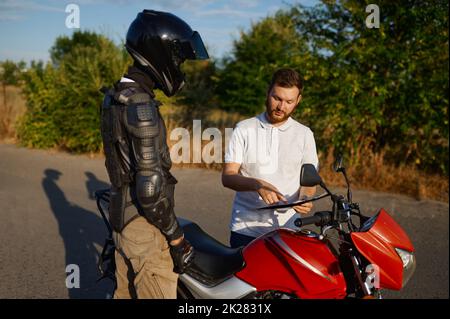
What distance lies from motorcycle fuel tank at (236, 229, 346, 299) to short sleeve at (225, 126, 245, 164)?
29.4 inches

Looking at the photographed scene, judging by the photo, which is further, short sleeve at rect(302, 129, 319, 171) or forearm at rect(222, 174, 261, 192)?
short sleeve at rect(302, 129, 319, 171)

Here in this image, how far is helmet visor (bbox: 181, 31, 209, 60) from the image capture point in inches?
89.0

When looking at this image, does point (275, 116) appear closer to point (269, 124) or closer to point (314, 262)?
point (269, 124)

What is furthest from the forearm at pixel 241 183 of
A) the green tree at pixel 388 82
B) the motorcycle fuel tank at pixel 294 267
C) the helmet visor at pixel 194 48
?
the green tree at pixel 388 82

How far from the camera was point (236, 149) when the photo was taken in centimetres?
297

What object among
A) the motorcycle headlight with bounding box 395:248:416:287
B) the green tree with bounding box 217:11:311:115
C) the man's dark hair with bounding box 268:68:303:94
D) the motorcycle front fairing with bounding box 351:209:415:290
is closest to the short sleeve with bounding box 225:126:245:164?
the man's dark hair with bounding box 268:68:303:94

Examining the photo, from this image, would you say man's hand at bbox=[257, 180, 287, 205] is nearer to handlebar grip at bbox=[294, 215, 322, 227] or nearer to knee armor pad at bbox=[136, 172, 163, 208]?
handlebar grip at bbox=[294, 215, 322, 227]

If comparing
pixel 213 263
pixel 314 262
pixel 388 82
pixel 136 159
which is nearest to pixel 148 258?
pixel 213 263

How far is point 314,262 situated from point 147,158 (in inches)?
37.0

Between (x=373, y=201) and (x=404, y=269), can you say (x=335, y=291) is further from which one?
(x=373, y=201)

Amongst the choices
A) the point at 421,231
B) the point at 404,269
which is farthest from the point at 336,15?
the point at 404,269

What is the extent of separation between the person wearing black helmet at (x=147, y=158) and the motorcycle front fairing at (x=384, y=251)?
0.85 metres

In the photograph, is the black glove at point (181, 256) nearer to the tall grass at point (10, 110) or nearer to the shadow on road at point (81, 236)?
the shadow on road at point (81, 236)

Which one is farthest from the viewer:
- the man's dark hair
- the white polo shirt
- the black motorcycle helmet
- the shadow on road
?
the shadow on road
